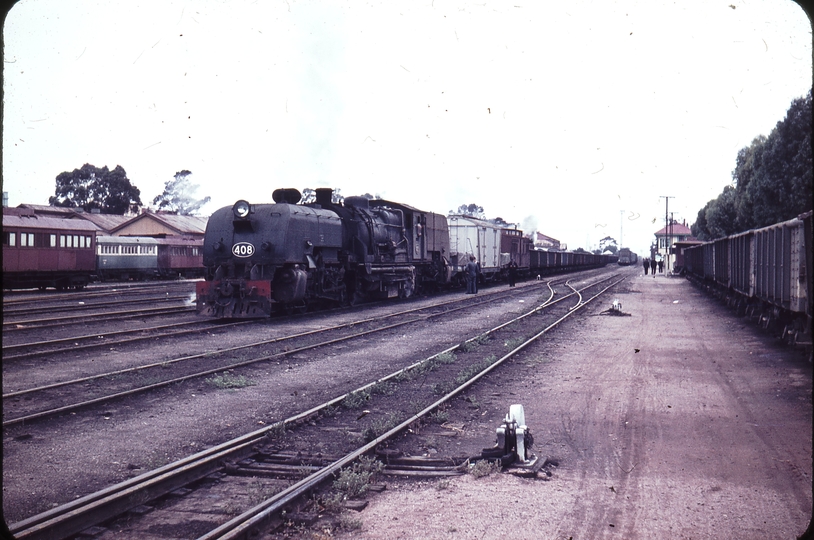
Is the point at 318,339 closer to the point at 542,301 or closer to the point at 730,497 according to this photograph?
the point at 730,497

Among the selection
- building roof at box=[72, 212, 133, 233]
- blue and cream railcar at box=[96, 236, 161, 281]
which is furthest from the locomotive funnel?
building roof at box=[72, 212, 133, 233]

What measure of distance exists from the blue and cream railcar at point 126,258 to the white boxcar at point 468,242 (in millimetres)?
20601

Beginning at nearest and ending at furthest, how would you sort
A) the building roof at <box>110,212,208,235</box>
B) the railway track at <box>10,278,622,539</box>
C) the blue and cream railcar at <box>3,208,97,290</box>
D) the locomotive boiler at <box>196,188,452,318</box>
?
the railway track at <box>10,278,622,539</box> → the locomotive boiler at <box>196,188,452,318</box> → the blue and cream railcar at <box>3,208,97,290</box> → the building roof at <box>110,212,208,235</box>

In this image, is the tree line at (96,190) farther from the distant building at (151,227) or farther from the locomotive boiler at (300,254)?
the locomotive boiler at (300,254)

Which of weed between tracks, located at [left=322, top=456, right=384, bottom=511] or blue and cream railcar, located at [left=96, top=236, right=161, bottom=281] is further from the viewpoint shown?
blue and cream railcar, located at [left=96, top=236, right=161, bottom=281]

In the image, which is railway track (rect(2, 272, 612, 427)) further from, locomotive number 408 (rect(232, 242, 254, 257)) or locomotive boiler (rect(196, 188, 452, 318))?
locomotive number 408 (rect(232, 242, 254, 257))

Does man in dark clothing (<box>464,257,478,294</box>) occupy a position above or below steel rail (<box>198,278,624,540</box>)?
above

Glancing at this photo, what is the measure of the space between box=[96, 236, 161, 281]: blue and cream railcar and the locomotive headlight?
81.3 ft

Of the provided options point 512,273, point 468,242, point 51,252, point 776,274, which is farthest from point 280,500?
point 512,273

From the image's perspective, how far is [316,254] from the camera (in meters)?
17.0

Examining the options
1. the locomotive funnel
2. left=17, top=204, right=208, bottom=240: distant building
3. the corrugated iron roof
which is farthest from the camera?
left=17, top=204, right=208, bottom=240: distant building

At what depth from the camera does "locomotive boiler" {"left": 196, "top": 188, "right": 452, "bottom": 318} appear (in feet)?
49.9

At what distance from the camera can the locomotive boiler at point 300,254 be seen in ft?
49.9

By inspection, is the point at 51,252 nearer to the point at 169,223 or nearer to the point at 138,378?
the point at 138,378
